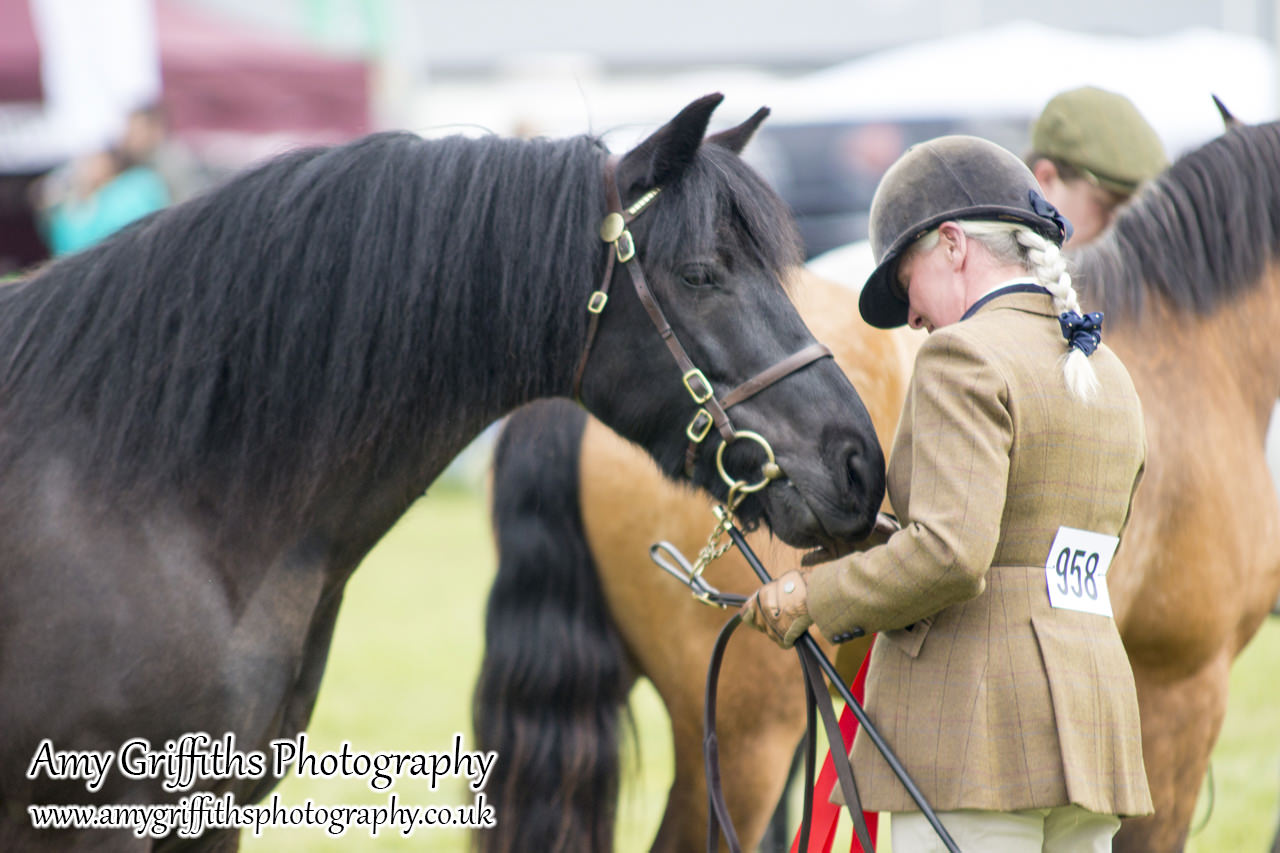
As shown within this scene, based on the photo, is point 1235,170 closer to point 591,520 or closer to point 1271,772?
point 591,520

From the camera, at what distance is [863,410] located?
2197 millimetres

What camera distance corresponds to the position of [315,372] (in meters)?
2.25

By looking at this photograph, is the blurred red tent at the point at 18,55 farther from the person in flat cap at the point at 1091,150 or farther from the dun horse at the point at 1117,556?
the person in flat cap at the point at 1091,150

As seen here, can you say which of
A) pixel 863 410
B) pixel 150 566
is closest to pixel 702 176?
pixel 863 410

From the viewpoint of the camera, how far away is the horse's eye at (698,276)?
2.18m

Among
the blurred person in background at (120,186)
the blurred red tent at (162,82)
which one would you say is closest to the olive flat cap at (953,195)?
the blurred person in background at (120,186)

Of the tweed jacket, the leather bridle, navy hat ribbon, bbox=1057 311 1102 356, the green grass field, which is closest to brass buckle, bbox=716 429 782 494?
the leather bridle

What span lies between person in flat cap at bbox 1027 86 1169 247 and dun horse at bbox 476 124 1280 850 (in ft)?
0.95

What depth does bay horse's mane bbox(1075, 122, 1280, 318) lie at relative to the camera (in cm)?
307

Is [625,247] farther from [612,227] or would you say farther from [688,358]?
[688,358]

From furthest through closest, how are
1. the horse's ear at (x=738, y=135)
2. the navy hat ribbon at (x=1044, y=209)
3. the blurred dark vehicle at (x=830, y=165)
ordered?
1. the blurred dark vehicle at (x=830, y=165)
2. the horse's ear at (x=738, y=135)
3. the navy hat ribbon at (x=1044, y=209)

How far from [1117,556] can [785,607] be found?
3.77 ft

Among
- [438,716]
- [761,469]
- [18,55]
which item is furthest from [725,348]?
[18,55]

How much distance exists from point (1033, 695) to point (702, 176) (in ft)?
3.48
